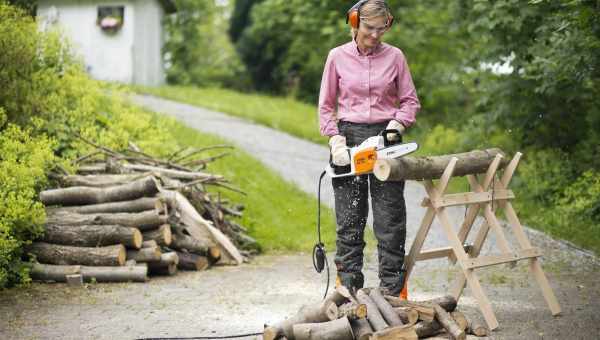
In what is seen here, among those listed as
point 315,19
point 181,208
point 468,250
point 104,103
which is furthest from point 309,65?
point 468,250

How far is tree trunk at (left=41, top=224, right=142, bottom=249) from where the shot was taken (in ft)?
25.7

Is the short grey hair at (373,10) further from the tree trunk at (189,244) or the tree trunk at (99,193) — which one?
the tree trunk at (189,244)

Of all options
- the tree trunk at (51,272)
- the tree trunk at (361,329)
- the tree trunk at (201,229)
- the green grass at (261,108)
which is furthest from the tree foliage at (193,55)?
the tree trunk at (361,329)

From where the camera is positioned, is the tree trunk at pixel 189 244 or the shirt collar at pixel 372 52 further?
the tree trunk at pixel 189 244

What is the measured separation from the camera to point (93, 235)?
25.7 ft

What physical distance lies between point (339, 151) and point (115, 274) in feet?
10.5

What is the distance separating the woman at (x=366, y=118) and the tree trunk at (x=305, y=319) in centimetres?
77

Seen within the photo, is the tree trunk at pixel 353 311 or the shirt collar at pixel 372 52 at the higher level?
the shirt collar at pixel 372 52

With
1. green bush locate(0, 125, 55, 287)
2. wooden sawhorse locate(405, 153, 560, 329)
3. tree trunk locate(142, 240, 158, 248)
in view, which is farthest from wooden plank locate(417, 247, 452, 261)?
green bush locate(0, 125, 55, 287)

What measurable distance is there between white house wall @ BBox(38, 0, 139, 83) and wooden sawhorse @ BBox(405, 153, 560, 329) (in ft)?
60.2

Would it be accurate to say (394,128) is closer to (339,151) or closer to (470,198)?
(339,151)

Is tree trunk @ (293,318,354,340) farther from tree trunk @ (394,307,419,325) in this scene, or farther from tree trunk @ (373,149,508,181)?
tree trunk @ (373,149,508,181)

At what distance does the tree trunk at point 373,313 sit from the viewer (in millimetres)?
4949

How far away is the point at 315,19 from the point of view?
20781mm
